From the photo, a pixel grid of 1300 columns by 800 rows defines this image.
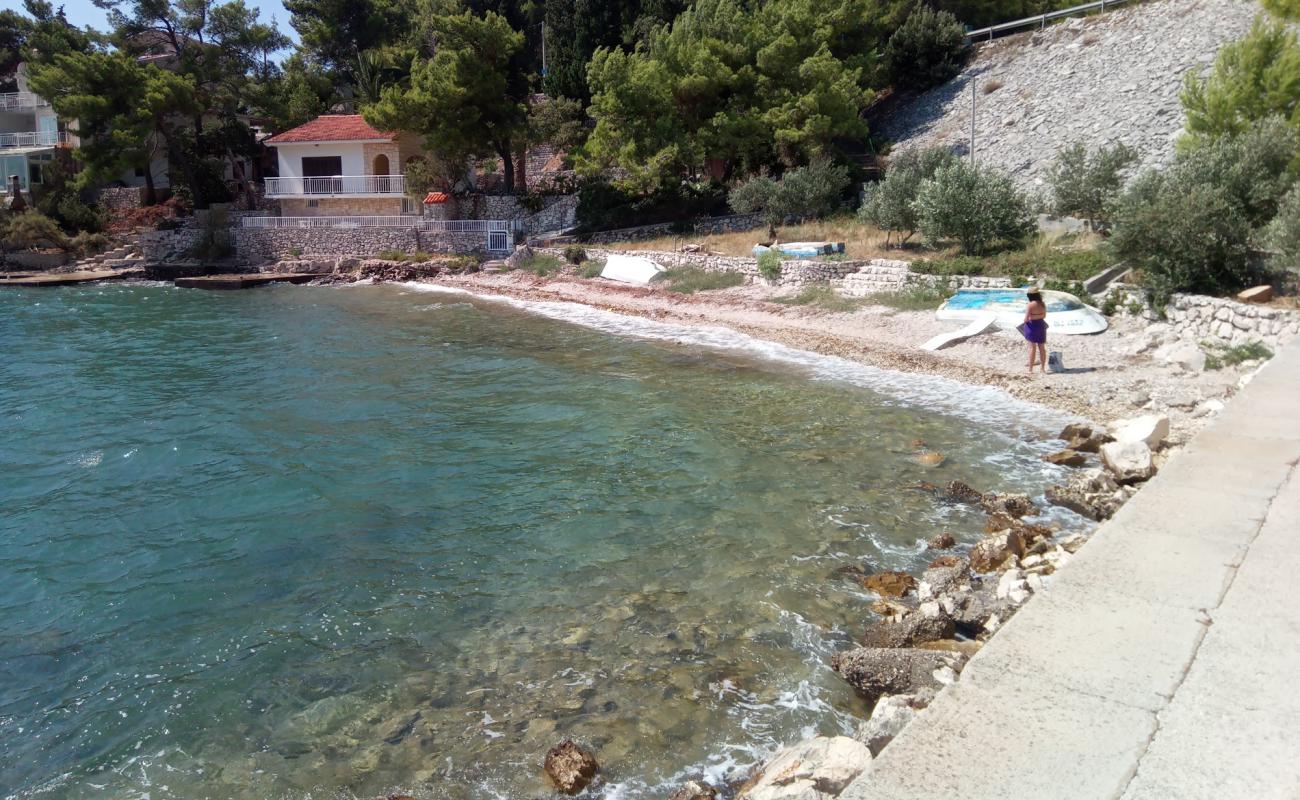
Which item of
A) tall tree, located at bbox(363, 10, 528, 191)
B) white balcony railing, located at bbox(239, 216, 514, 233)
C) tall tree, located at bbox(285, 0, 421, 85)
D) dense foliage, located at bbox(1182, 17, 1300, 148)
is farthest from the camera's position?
Result: tall tree, located at bbox(285, 0, 421, 85)

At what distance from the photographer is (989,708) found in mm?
4602

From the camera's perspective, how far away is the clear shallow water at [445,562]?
253 inches

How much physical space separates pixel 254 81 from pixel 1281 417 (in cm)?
5127

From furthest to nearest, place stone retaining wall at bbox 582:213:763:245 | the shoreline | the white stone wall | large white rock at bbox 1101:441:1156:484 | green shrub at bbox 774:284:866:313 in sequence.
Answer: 1. stone retaining wall at bbox 582:213:763:245
2. green shrub at bbox 774:284:866:313
3. the white stone wall
4. the shoreline
5. large white rock at bbox 1101:441:1156:484

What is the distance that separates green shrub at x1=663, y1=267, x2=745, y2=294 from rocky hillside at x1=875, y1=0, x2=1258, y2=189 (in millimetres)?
11050

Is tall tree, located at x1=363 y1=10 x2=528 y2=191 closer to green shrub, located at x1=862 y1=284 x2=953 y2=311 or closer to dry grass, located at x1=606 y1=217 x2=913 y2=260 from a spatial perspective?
dry grass, located at x1=606 y1=217 x2=913 y2=260

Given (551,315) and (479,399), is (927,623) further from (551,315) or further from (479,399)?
(551,315)

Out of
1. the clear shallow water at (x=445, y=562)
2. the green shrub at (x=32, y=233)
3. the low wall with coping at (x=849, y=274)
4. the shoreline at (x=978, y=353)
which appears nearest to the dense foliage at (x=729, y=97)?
the low wall with coping at (x=849, y=274)

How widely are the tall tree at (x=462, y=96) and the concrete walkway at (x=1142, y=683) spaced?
37010mm

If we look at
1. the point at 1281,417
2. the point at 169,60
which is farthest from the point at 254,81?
the point at 1281,417

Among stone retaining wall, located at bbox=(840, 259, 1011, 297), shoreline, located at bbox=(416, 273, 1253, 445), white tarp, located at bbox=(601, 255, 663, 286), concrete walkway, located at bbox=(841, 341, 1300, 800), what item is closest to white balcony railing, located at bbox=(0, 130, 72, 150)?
white tarp, located at bbox=(601, 255, 663, 286)

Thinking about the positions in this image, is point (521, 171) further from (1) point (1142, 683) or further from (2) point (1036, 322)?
(1) point (1142, 683)

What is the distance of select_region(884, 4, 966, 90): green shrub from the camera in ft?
134

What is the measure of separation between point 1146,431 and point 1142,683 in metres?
7.78
